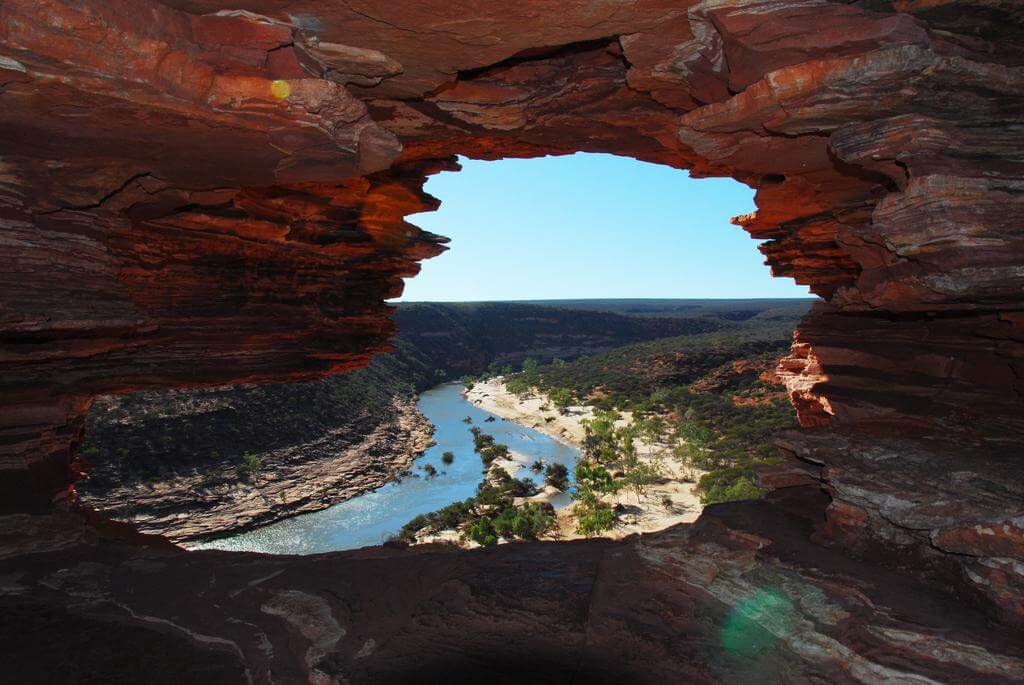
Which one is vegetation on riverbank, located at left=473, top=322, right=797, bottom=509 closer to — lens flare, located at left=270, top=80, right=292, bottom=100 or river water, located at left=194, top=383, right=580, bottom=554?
river water, located at left=194, top=383, right=580, bottom=554

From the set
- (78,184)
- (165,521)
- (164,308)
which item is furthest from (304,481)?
(78,184)

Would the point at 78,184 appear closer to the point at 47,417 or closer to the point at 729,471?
the point at 47,417

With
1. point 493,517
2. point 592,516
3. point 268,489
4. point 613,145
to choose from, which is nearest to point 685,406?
point 592,516

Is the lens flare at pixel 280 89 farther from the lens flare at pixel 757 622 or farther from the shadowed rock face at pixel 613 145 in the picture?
the lens flare at pixel 757 622

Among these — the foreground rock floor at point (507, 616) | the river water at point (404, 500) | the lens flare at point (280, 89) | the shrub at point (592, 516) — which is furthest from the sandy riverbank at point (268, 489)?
the lens flare at point (280, 89)

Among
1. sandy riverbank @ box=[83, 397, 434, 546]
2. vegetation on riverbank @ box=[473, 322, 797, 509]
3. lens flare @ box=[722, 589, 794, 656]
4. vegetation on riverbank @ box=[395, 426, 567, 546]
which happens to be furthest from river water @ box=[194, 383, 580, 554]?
lens flare @ box=[722, 589, 794, 656]

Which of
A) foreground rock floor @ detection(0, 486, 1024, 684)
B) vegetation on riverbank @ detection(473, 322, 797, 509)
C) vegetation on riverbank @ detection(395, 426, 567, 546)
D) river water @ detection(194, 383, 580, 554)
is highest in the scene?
foreground rock floor @ detection(0, 486, 1024, 684)

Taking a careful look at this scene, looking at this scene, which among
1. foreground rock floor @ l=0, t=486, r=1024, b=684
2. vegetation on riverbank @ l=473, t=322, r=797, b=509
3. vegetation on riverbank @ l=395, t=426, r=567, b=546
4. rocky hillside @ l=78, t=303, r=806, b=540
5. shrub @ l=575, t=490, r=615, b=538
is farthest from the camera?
vegetation on riverbank @ l=473, t=322, r=797, b=509
